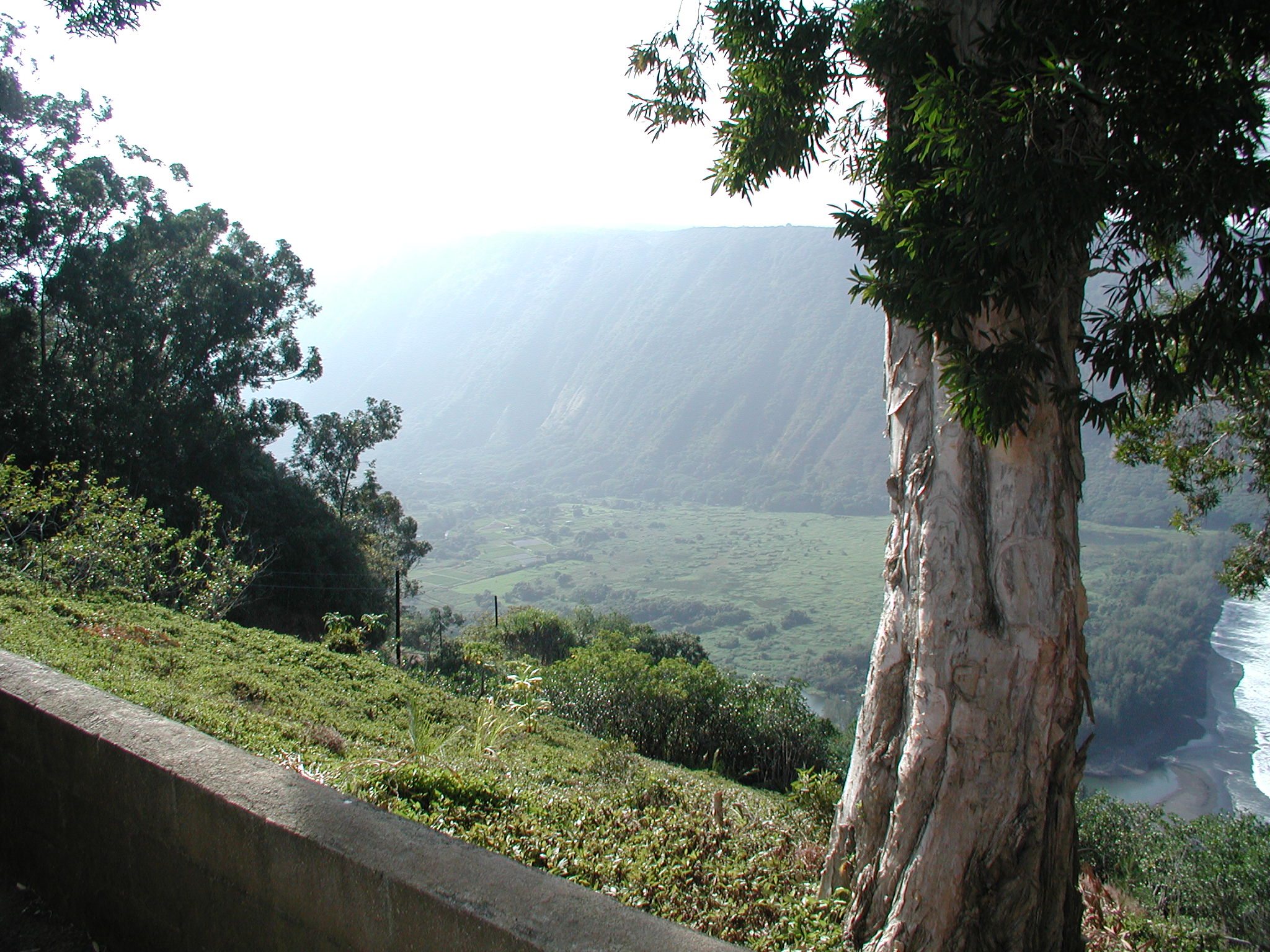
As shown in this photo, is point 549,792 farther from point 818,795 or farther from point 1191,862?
point 1191,862

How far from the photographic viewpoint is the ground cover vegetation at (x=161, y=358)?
20.5m

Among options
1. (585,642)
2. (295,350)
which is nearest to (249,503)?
(295,350)

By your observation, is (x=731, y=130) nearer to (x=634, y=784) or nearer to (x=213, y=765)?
(x=213, y=765)

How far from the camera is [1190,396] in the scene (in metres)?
2.95

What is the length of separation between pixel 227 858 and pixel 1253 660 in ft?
214

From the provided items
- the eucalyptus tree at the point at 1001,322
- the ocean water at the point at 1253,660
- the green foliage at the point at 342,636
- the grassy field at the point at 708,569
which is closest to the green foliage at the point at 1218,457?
the eucalyptus tree at the point at 1001,322

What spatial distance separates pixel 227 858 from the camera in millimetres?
2174

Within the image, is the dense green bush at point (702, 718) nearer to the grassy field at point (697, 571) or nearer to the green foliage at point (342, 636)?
the green foliage at point (342, 636)

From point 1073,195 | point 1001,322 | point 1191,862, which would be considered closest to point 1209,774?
point 1191,862

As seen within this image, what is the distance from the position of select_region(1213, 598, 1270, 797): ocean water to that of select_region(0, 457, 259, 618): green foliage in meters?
45.5

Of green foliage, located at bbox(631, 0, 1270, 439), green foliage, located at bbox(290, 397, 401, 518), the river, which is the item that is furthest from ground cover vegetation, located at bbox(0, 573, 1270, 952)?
the river

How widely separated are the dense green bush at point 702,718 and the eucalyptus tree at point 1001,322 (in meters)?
9.44

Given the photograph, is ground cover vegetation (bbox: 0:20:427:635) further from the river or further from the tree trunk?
the river

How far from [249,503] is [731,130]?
942 inches
